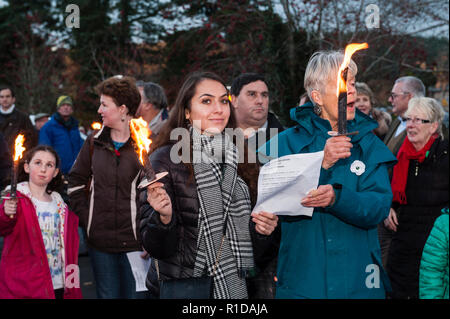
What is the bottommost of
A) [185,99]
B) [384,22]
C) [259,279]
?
[259,279]

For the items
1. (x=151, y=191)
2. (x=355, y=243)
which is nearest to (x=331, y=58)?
(x=355, y=243)

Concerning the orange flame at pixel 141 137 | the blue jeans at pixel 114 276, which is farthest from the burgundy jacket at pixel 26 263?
the orange flame at pixel 141 137

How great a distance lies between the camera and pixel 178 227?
2.81 metres

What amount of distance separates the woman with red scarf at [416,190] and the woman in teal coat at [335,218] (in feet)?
8.05

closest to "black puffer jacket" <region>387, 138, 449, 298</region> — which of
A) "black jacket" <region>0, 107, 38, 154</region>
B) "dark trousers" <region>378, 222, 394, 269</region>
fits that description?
"dark trousers" <region>378, 222, 394, 269</region>

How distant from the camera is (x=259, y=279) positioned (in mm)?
3203

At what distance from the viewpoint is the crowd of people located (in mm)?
2639

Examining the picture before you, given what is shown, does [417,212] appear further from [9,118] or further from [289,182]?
[9,118]

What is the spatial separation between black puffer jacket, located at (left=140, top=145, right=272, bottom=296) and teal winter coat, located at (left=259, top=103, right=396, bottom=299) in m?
0.22

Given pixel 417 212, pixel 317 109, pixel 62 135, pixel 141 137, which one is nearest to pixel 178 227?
pixel 141 137

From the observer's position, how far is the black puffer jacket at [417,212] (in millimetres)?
4945

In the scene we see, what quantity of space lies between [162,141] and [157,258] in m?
0.65

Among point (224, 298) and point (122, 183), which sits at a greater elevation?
point (122, 183)

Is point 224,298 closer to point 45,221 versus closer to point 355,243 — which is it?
point 355,243
